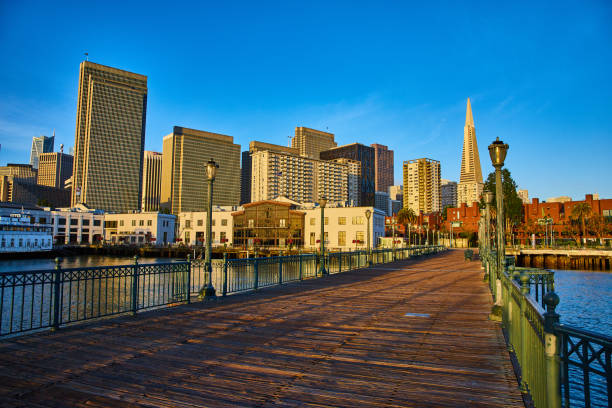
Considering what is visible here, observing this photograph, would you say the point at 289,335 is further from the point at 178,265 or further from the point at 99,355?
the point at 178,265

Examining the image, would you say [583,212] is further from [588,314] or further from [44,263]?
[44,263]

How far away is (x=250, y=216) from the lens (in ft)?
311

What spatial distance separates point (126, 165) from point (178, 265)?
203 meters

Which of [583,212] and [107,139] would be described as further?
[107,139]

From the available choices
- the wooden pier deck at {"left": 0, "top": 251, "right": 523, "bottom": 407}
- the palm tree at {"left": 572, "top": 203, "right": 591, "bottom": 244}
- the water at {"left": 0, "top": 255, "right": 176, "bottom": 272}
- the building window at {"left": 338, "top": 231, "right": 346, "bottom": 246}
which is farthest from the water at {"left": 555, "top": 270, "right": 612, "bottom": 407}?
the water at {"left": 0, "top": 255, "right": 176, "bottom": 272}

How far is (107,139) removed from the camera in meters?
188

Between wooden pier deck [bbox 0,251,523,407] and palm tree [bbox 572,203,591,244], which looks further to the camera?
palm tree [bbox 572,203,591,244]

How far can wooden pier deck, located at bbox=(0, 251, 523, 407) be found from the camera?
194 inches

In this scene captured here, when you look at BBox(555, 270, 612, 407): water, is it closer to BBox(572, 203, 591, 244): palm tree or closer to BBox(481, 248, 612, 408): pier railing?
BBox(481, 248, 612, 408): pier railing

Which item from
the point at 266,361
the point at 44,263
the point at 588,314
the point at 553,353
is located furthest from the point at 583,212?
the point at 44,263

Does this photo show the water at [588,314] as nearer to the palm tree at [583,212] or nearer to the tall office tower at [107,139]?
the palm tree at [583,212]

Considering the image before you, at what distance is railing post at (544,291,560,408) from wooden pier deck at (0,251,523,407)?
1537mm

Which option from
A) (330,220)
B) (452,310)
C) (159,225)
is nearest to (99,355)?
(452,310)

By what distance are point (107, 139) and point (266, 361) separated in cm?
20724
